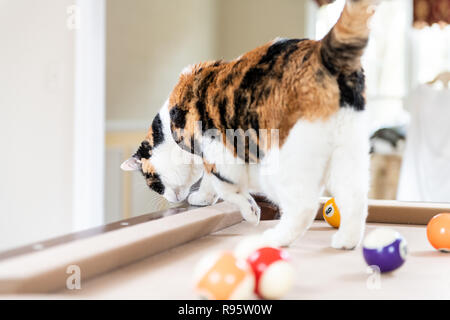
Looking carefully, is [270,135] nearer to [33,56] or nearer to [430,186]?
[33,56]

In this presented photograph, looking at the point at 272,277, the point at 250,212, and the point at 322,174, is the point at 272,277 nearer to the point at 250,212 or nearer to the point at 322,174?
the point at 322,174

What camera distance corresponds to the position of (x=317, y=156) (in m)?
0.90

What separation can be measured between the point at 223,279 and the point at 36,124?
8.13 ft

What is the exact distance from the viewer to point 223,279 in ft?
2.14

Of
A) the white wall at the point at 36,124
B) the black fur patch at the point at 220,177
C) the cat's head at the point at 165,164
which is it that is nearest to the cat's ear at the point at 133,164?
the cat's head at the point at 165,164

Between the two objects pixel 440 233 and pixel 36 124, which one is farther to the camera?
pixel 36 124

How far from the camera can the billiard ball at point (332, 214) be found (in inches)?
46.8

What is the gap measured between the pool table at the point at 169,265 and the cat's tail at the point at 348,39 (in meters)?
→ 0.33

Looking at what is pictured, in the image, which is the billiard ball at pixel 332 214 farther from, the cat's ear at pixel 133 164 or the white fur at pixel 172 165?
Answer: the cat's ear at pixel 133 164

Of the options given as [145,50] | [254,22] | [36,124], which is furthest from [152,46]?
[254,22]

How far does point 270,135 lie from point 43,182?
2.21 m

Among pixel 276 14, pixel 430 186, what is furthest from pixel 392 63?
pixel 430 186

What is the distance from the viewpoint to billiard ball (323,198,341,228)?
1.19m

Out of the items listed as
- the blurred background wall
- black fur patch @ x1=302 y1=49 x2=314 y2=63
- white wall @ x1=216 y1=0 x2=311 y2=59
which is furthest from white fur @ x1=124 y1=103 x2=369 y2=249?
white wall @ x1=216 y1=0 x2=311 y2=59
